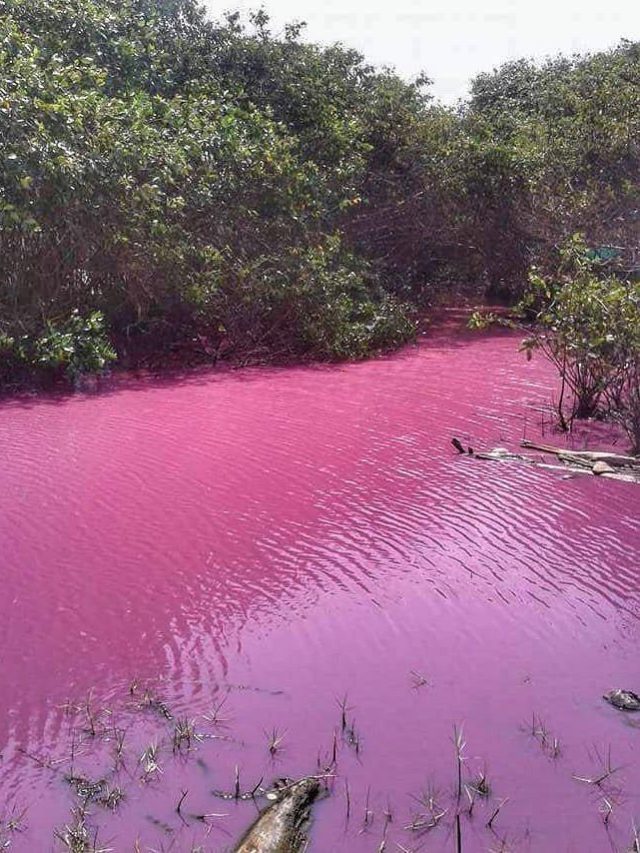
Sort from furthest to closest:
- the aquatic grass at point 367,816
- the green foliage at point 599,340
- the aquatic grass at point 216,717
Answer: the green foliage at point 599,340, the aquatic grass at point 216,717, the aquatic grass at point 367,816

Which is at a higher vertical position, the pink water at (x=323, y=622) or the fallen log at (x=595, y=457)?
the fallen log at (x=595, y=457)

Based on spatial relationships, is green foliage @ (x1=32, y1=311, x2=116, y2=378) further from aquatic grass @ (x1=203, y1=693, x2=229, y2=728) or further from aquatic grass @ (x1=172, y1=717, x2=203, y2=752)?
aquatic grass @ (x1=172, y1=717, x2=203, y2=752)

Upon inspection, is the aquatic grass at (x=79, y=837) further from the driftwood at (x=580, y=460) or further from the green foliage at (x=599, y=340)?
the green foliage at (x=599, y=340)

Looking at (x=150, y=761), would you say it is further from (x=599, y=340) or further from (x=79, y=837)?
(x=599, y=340)

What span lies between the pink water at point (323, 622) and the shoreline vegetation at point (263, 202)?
2.48 meters

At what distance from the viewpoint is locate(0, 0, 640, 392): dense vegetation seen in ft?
35.2

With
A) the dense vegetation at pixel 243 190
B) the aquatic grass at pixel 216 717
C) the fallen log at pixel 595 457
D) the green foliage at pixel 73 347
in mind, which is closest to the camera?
the aquatic grass at pixel 216 717

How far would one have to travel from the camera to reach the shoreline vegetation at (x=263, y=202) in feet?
33.2

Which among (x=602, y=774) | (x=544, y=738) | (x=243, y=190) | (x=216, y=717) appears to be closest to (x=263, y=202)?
(x=243, y=190)

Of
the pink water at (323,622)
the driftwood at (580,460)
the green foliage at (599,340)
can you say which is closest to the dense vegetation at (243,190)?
the pink water at (323,622)

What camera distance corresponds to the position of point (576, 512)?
260 inches

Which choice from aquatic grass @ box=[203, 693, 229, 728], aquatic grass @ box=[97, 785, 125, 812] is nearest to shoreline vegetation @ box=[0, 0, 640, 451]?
aquatic grass @ box=[203, 693, 229, 728]

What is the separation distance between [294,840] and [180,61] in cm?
1371

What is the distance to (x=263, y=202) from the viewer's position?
13031 millimetres
